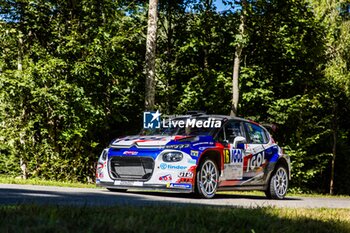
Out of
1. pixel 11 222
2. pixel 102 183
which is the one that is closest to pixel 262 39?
pixel 102 183

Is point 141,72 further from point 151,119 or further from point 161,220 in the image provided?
point 161,220

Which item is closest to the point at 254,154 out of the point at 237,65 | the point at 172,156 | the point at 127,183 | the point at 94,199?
the point at 172,156

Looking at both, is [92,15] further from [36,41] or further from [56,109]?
[56,109]

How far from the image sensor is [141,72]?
1057 inches

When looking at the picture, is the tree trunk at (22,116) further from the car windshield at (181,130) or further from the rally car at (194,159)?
the rally car at (194,159)

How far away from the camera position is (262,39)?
1118 inches

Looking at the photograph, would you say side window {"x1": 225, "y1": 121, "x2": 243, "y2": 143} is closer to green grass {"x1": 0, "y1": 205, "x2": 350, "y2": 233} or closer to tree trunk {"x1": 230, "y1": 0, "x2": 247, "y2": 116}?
green grass {"x1": 0, "y1": 205, "x2": 350, "y2": 233}

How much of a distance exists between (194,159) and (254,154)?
231cm

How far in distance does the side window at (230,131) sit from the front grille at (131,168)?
64.3 inches

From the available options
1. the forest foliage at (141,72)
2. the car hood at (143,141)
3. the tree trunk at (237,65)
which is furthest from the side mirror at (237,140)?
the tree trunk at (237,65)

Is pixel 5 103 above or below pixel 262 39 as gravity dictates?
below

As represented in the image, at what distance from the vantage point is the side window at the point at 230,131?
11.9m

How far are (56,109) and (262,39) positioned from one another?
1164 cm

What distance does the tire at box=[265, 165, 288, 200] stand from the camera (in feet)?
43.1
